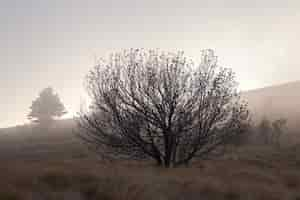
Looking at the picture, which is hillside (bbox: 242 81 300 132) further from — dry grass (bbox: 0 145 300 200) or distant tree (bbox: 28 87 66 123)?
dry grass (bbox: 0 145 300 200)

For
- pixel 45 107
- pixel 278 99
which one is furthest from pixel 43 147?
pixel 278 99

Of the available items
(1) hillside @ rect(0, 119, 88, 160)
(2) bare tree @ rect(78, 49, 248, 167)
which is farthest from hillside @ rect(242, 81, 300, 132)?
(2) bare tree @ rect(78, 49, 248, 167)

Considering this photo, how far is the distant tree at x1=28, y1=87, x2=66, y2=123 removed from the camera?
54.2 metres

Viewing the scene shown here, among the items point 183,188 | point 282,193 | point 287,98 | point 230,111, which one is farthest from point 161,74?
point 287,98

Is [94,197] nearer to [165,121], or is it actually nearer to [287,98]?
[165,121]

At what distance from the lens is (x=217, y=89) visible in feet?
43.6

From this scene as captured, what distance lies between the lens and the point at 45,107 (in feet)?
178

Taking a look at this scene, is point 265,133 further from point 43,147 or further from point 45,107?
point 45,107

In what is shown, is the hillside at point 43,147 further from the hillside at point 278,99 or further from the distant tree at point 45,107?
the hillside at point 278,99

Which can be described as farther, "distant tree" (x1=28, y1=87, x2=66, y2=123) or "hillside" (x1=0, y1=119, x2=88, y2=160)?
"distant tree" (x1=28, y1=87, x2=66, y2=123)

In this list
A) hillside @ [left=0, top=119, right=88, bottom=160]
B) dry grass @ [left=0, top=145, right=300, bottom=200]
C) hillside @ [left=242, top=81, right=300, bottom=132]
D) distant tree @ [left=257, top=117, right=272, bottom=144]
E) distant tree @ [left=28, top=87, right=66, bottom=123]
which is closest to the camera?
dry grass @ [left=0, top=145, right=300, bottom=200]

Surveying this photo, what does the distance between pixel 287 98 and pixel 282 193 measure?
9321 centimetres

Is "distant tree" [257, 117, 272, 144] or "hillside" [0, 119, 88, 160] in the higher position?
"distant tree" [257, 117, 272, 144]

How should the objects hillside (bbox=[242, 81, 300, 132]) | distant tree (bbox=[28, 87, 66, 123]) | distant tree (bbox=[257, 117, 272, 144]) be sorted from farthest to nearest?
hillside (bbox=[242, 81, 300, 132]), distant tree (bbox=[28, 87, 66, 123]), distant tree (bbox=[257, 117, 272, 144])
